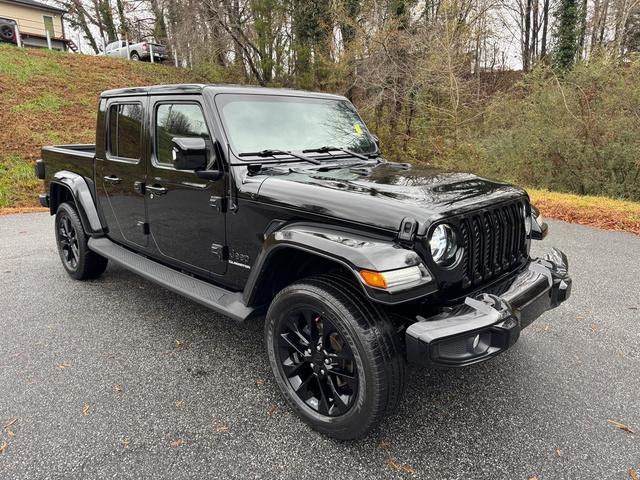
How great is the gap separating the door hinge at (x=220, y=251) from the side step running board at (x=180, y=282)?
0.23m

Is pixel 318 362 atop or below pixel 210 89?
below


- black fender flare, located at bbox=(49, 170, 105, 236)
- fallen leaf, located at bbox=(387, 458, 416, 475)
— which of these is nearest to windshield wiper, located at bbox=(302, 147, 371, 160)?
fallen leaf, located at bbox=(387, 458, 416, 475)

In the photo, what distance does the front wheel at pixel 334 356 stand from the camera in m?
2.13

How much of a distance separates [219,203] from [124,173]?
1379mm

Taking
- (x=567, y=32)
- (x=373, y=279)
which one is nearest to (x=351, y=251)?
(x=373, y=279)

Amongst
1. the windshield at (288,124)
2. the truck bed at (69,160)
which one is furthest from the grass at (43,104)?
the windshield at (288,124)

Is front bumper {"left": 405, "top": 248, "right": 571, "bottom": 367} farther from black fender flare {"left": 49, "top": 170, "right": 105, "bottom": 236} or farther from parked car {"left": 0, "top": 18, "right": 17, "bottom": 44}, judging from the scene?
parked car {"left": 0, "top": 18, "right": 17, "bottom": 44}

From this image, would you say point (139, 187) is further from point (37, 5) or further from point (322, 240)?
point (37, 5)

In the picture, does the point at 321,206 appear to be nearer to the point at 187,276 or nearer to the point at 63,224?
the point at 187,276

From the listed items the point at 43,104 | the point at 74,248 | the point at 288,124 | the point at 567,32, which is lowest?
the point at 74,248

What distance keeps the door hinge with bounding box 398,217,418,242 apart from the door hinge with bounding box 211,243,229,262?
Answer: 135 cm

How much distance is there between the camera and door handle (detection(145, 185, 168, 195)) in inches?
134

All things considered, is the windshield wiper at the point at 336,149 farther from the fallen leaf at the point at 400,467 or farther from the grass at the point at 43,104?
the grass at the point at 43,104

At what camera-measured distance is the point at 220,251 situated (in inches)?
121
